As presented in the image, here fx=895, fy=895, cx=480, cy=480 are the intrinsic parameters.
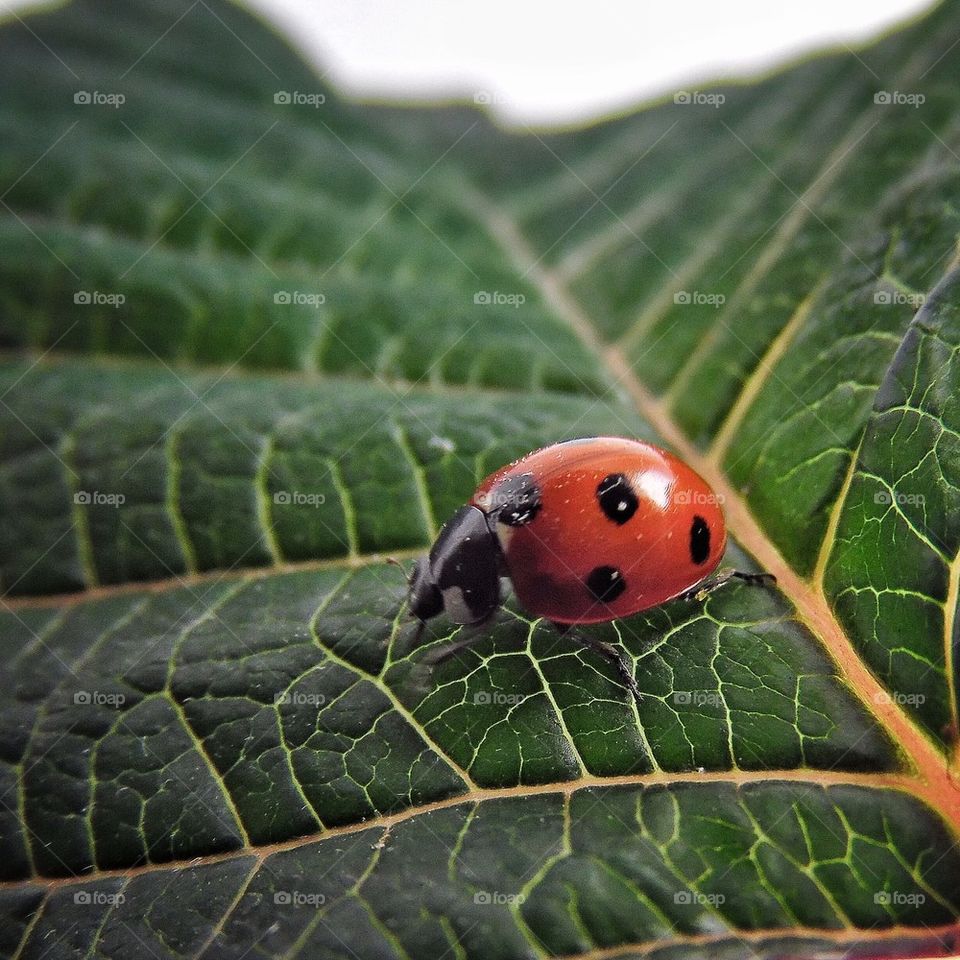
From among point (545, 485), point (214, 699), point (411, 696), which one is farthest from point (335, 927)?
point (545, 485)

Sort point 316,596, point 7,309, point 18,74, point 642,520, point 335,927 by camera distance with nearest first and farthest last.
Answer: point 335,927
point 642,520
point 316,596
point 7,309
point 18,74

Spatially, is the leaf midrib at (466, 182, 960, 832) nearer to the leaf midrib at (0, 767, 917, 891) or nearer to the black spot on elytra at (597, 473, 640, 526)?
the leaf midrib at (0, 767, 917, 891)

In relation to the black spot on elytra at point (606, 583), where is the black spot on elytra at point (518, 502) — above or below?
above

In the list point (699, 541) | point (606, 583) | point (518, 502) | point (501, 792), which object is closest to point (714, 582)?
Result: point (699, 541)

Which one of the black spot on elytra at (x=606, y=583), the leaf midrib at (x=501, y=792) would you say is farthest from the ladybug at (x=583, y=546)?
the leaf midrib at (x=501, y=792)

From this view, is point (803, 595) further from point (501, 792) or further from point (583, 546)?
point (501, 792)

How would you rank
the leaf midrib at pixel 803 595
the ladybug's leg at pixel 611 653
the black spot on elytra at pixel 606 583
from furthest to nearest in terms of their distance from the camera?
the black spot on elytra at pixel 606 583 → the ladybug's leg at pixel 611 653 → the leaf midrib at pixel 803 595

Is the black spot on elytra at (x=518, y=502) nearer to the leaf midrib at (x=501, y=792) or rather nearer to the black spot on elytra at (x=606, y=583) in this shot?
the black spot on elytra at (x=606, y=583)

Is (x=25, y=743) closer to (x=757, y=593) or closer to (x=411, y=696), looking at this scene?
(x=411, y=696)
